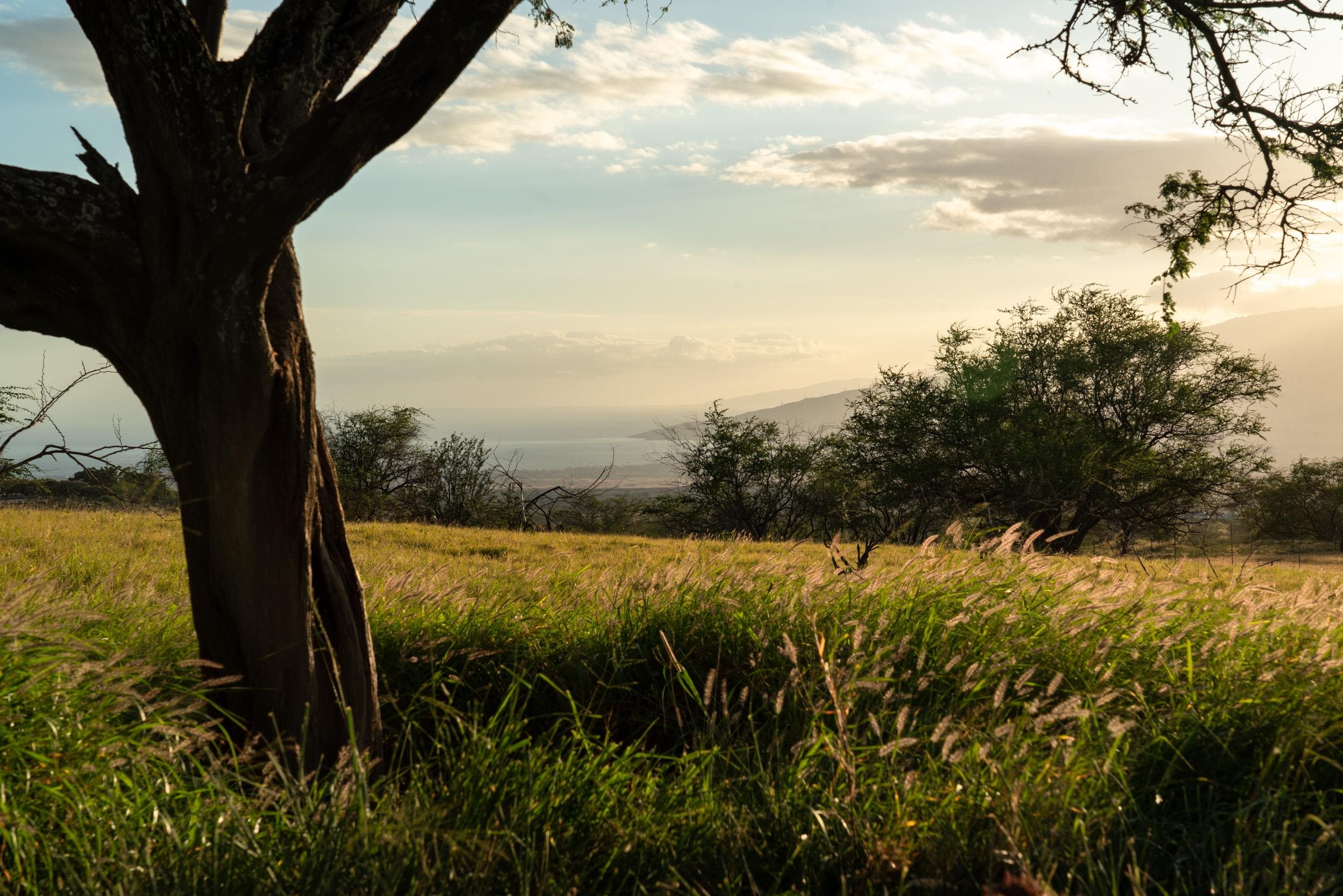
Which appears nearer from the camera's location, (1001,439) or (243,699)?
(243,699)

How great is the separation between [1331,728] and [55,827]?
14.4ft

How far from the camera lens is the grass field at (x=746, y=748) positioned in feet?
8.79

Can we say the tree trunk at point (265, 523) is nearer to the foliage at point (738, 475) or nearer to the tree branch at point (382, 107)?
the tree branch at point (382, 107)

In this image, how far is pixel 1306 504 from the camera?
39844mm

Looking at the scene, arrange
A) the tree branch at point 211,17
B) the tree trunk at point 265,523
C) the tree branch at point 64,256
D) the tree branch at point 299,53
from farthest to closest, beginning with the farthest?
the tree branch at point 211,17, the tree branch at point 299,53, the tree trunk at point 265,523, the tree branch at point 64,256

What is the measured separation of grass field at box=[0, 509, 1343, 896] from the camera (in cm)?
268

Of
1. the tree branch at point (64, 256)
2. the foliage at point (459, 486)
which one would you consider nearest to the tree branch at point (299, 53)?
the tree branch at point (64, 256)

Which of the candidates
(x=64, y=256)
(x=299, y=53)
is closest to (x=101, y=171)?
(x=64, y=256)

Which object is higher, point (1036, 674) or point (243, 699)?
point (243, 699)

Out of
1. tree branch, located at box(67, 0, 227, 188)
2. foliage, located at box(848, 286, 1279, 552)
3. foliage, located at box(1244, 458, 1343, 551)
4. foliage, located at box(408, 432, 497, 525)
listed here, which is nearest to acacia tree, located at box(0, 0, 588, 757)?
tree branch, located at box(67, 0, 227, 188)

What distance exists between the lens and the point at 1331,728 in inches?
133

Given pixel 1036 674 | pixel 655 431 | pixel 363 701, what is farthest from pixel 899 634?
pixel 655 431

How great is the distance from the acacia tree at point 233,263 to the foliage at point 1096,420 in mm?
23679

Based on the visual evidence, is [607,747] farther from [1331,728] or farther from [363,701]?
[1331,728]
